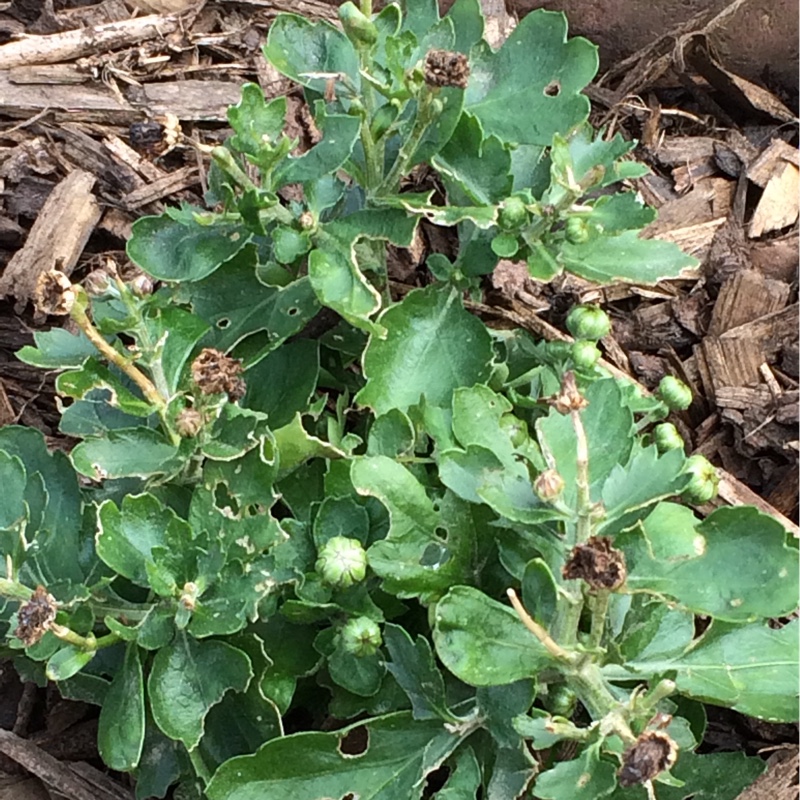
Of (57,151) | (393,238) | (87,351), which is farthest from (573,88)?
(57,151)

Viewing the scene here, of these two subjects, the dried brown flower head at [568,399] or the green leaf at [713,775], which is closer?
the dried brown flower head at [568,399]

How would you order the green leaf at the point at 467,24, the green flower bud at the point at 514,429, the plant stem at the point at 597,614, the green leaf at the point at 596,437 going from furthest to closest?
the green leaf at the point at 467,24, the green flower bud at the point at 514,429, the green leaf at the point at 596,437, the plant stem at the point at 597,614

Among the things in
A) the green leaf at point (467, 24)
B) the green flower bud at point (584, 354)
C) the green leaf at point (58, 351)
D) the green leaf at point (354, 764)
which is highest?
the green leaf at point (467, 24)

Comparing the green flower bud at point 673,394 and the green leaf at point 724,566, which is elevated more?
the green leaf at point 724,566

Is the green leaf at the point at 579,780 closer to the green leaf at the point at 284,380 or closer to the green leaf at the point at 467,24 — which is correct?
the green leaf at the point at 284,380

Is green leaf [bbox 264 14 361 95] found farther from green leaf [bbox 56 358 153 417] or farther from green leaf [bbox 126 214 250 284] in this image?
green leaf [bbox 56 358 153 417]

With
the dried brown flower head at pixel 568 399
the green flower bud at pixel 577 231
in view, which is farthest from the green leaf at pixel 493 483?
the green flower bud at pixel 577 231

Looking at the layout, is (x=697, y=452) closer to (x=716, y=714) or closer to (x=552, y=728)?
(x=716, y=714)

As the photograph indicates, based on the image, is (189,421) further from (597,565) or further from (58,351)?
(597,565)
